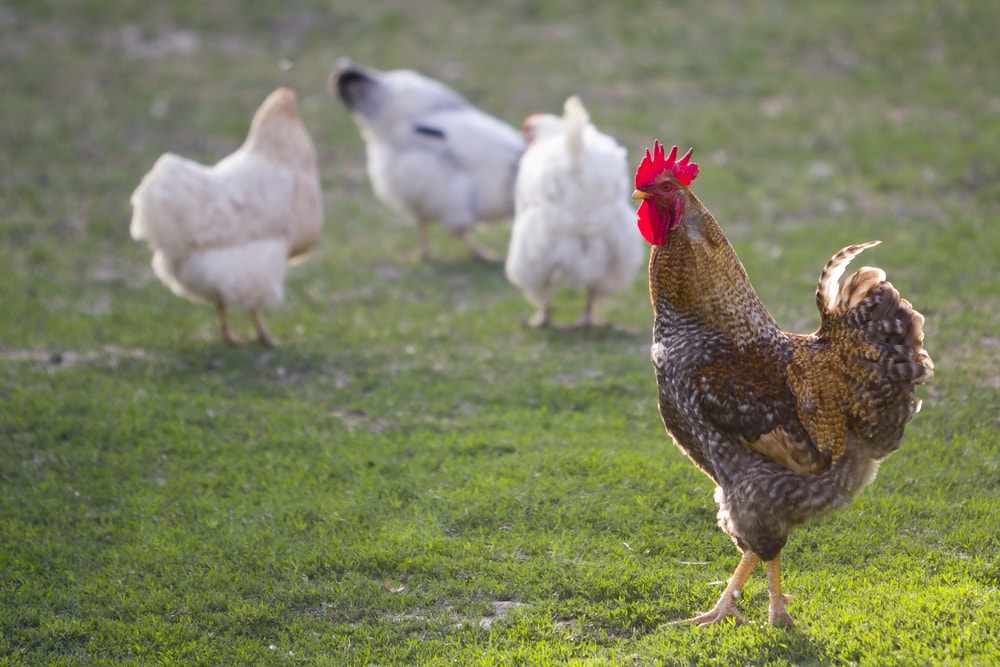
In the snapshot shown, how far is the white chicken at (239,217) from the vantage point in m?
8.11

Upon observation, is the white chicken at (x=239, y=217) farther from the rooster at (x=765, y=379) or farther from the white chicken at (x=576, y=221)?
the rooster at (x=765, y=379)

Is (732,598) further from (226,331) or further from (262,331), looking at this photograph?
(226,331)

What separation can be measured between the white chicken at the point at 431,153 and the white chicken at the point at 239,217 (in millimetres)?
2314

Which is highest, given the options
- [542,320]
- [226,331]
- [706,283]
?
[706,283]

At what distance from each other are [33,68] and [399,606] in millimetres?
14019

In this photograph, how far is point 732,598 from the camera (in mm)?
4891

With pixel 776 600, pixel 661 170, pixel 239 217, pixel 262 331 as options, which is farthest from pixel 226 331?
pixel 776 600

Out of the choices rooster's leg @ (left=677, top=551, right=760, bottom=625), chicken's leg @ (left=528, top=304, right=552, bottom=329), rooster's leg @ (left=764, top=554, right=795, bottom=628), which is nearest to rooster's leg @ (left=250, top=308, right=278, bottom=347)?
chicken's leg @ (left=528, top=304, right=552, bottom=329)

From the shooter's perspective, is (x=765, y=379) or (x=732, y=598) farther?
(x=732, y=598)

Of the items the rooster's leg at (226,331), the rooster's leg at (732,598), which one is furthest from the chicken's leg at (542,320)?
the rooster's leg at (732,598)

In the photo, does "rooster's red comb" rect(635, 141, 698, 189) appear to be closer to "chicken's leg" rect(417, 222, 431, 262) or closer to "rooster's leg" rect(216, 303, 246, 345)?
"rooster's leg" rect(216, 303, 246, 345)

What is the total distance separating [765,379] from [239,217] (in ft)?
17.2

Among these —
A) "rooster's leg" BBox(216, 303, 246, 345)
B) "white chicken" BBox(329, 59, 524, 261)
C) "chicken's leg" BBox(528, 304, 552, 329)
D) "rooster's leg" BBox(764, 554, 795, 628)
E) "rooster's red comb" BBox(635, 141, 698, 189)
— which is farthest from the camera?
"white chicken" BBox(329, 59, 524, 261)

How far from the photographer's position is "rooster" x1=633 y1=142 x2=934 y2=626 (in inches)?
180
